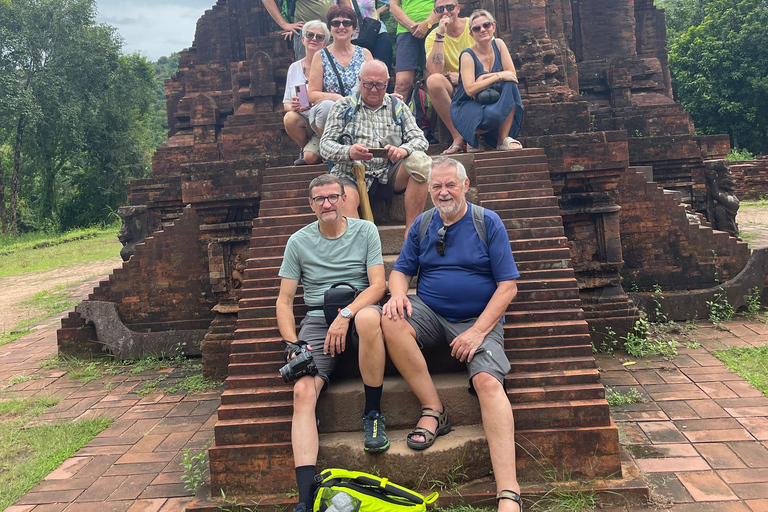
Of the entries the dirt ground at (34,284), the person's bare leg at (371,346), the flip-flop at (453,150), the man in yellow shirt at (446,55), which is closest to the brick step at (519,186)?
Answer: the flip-flop at (453,150)

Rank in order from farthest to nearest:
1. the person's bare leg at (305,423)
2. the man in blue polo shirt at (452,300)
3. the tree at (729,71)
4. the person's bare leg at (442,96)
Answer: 1. the tree at (729,71)
2. the person's bare leg at (442,96)
3. the man in blue polo shirt at (452,300)
4. the person's bare leg at (305,423)

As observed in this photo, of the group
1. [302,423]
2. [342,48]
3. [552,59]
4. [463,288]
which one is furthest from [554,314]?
[552,59]

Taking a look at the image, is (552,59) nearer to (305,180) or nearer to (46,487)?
(305,180)

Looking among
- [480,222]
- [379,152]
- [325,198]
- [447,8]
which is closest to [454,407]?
[480,222]

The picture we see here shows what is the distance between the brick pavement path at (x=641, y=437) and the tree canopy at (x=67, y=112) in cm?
1893

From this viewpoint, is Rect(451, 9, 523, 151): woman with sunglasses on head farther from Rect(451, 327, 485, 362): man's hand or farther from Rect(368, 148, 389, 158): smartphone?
Rect(451, 327, 485, 362): man's hand

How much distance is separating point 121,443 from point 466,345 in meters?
2.54

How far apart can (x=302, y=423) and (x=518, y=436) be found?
1079 mm

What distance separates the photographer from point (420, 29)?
596 centimetres

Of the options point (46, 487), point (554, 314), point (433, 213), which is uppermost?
point (433, 213)

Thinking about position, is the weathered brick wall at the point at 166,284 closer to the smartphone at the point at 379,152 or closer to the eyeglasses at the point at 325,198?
the smartphone at the point at 379,152

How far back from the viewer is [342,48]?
4977 mm

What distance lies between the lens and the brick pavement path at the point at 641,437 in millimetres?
2891

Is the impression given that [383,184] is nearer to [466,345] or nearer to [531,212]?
[531,212]
